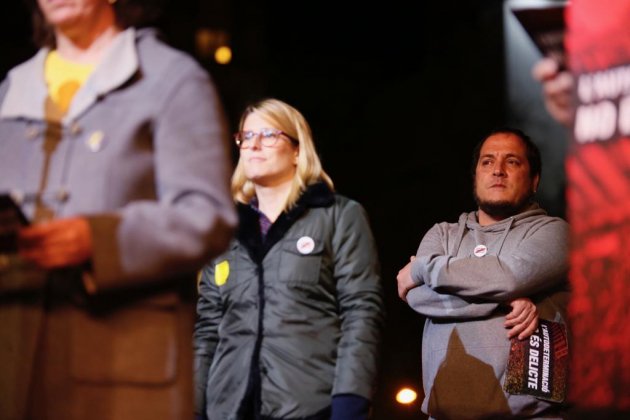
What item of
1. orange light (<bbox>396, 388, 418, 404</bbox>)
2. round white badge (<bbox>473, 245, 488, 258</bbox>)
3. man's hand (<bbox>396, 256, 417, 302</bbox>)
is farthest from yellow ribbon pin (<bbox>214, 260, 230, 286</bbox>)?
orange light (<bbox>396, 388, 418, 404</bbox>)

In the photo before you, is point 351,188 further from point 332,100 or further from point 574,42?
point 574,42

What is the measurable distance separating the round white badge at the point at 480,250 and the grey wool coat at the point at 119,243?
1421 millimetres

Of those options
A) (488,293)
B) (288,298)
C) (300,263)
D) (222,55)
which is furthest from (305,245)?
(222,55)

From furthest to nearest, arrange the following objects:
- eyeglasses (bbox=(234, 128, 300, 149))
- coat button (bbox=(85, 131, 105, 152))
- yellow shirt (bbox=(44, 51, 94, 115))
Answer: eyeglasses (bbox=(234, 128, 300, 149))
yellow shirt (bbox=(44, 51, 94, 115))
coat button (bbox=(85, 131, 105, 152))

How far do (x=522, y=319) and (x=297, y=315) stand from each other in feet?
2.37

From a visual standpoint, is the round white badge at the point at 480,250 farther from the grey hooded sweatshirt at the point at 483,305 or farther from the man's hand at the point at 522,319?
the man's hand at the point at 522,319

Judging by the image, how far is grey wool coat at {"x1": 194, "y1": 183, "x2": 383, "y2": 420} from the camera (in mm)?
2605

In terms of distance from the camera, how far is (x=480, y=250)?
301 centimetres

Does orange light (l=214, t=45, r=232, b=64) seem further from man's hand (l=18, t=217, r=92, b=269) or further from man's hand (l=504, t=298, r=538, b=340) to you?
man's hand (l=18, t=217, r=92, b=269)

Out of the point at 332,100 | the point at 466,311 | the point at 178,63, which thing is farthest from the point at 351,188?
the point at 178,63

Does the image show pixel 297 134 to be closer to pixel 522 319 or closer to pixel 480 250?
pixel 480 250

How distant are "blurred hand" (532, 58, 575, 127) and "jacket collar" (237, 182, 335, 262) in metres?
1.92

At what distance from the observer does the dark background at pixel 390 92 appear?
15.5 feet

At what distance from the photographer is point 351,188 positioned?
517 centimetres
